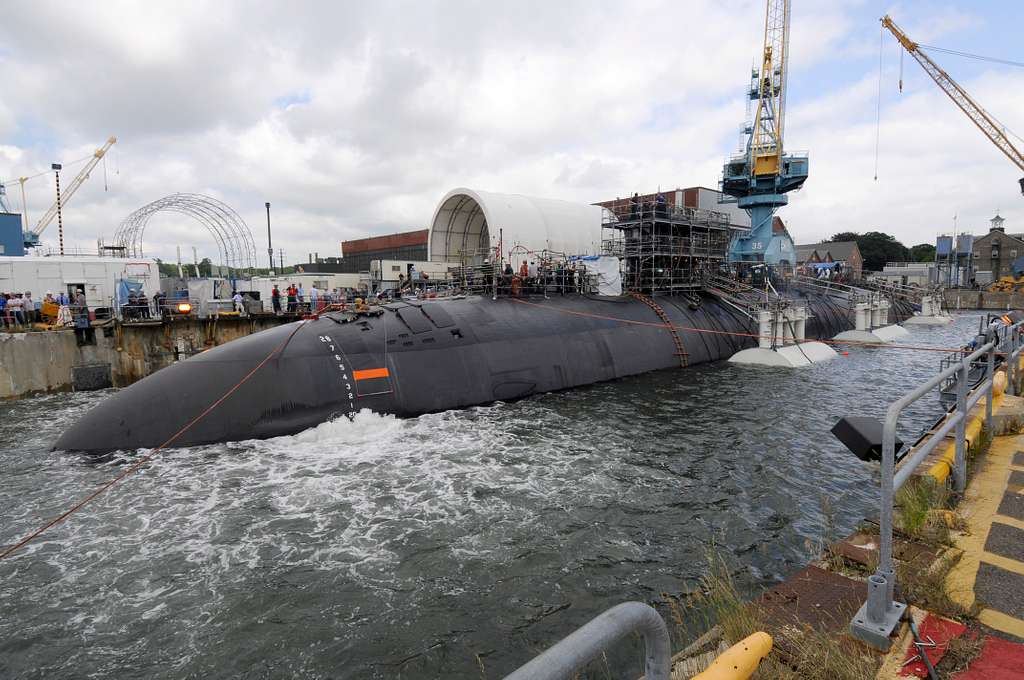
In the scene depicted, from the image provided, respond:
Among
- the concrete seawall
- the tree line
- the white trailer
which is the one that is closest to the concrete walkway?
the concrete seawall

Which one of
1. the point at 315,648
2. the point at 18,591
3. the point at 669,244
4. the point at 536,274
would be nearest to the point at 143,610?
the point at 18,591

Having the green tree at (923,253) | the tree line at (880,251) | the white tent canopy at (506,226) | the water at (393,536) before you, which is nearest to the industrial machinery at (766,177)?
the white tent canopy at (506,226)

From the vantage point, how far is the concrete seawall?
61.9 ft

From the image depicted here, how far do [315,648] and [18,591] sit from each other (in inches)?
161

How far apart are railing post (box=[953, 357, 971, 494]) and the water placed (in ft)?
6.44

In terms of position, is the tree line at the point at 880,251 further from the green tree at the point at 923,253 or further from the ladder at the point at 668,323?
the ladder at the point at 668,323

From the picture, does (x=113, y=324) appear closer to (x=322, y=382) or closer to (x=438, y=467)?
(x=322, y=382)

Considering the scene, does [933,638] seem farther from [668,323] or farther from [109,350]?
[109,350]

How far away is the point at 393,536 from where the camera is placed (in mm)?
7879

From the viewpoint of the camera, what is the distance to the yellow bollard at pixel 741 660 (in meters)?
3.05

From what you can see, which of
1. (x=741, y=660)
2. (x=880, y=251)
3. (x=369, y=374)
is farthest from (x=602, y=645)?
(x=880, y=251)

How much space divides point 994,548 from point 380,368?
37.8 ft

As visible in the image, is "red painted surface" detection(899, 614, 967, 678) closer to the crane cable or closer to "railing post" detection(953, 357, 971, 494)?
"railing post" detection(953, 357, 971, 494)

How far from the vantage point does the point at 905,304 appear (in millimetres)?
46500
